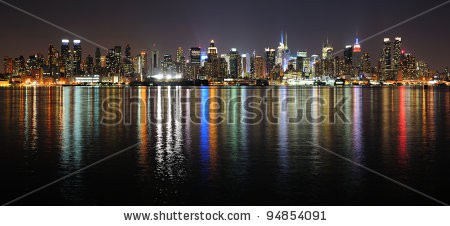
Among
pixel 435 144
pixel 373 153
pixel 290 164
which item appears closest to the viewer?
pixel 290 164

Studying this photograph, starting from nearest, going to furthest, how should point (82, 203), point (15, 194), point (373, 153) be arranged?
point (82, 203) < point (15, 194) < point (373, 153)

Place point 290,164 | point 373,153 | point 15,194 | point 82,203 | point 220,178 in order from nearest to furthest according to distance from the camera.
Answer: point 82,203 < point 15,194 < point 220,178 < point 290,164 < point 373,153

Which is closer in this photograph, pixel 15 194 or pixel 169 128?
pixel 15 194

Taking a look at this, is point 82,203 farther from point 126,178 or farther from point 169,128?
point 169,128

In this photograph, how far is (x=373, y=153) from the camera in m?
17.0

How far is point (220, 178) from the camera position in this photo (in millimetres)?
12711

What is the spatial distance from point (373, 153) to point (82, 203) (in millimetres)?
9917
